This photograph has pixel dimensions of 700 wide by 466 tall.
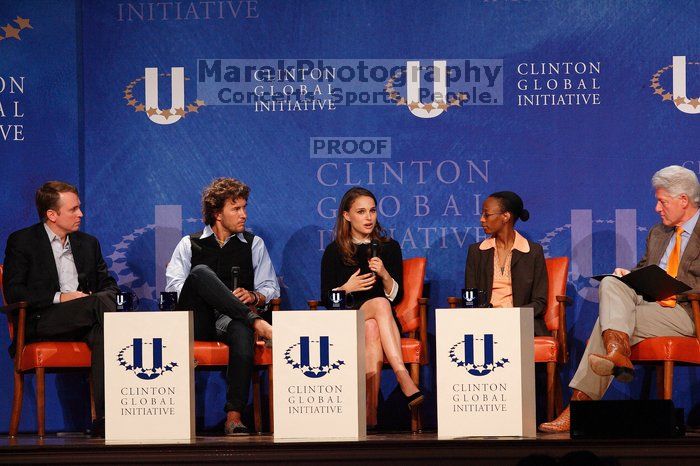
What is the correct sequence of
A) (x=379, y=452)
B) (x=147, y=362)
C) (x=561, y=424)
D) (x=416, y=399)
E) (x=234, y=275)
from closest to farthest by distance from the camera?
(x=379, y=452) < (x=147, y=362) < (x=561, y=424) < (x=416, y=399) < (x=234, y=275)

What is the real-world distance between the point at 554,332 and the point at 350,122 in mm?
1748

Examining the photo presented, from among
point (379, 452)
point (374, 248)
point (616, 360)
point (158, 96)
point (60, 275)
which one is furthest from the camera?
point (158, 96)

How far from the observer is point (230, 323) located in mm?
5074

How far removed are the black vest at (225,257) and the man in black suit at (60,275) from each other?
501 millimetres

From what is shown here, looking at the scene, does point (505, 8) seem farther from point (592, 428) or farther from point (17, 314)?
point (17, 314)

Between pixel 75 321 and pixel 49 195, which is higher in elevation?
pixel 49 195

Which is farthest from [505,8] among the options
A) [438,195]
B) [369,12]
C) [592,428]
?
[592,428]

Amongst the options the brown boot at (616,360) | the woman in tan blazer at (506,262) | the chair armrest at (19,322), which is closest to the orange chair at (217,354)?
the chair armrest at (19,322)

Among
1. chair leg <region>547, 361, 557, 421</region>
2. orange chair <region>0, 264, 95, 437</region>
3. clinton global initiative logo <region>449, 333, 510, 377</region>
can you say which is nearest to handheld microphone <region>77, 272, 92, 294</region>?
orange chair <region>0, 264, 95, 437</region>

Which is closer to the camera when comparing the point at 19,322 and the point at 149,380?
the point at 149,380

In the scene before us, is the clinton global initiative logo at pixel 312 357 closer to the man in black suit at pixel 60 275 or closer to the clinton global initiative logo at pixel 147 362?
the clinton global initiative logo at pixel 147 362

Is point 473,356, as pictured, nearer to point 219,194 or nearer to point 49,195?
point 219,194

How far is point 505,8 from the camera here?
19.9 ft

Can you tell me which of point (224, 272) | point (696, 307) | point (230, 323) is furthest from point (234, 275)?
point (696, 307)
